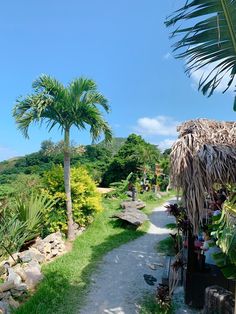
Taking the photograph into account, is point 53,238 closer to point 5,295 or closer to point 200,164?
point 5,295

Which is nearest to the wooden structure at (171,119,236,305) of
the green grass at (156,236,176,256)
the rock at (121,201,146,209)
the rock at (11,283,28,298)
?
the rock at (11,283,28,298)

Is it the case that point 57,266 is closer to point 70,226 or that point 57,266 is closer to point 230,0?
point 70,226

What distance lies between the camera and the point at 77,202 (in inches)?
397

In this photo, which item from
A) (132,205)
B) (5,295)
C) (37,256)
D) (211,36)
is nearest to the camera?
(211,36)

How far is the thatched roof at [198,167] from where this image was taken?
166 inches

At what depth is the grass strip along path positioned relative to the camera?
536cm

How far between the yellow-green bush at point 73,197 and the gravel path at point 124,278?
1.76 m

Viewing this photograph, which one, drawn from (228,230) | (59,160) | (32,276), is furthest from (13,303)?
(59,160)

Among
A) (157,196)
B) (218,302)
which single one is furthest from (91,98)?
(157,196)

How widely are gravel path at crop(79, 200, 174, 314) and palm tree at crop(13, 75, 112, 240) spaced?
1900mm

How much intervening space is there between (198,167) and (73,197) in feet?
21.1

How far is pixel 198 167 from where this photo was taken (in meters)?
4.26

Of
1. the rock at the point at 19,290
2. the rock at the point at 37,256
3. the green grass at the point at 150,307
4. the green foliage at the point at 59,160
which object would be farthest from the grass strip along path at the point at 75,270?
the green foliage at the point at 59,160

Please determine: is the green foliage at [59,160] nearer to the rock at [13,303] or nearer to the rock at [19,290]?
the rock at [19,290]
